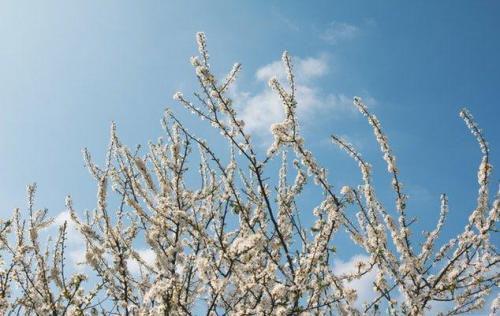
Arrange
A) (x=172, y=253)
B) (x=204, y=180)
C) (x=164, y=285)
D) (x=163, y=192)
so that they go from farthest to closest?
(x=204, y=180), (x=163, y=192), (x=172, y=253), (x=164, y=285)

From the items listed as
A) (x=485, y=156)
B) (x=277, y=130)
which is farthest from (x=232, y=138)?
(x=485, y=156)

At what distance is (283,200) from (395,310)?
5.89 ft

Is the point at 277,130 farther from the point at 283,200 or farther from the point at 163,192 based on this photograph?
the point at 163,192

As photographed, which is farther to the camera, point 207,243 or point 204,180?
point 204,180

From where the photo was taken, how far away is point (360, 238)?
600 cm

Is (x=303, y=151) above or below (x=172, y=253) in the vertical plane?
above

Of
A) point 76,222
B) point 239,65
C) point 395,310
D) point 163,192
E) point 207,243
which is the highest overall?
point 239,65

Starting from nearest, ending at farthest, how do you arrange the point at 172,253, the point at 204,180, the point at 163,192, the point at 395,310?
the point at 395,310 → the point at 172,253 → the point at 163,192 → the point at 204,180

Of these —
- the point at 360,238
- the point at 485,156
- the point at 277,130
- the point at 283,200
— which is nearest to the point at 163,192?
the point at 283,200

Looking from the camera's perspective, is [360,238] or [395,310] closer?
[395,310]

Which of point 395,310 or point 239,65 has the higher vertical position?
point 239,65

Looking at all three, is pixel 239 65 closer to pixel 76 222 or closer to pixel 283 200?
pixel 283 200

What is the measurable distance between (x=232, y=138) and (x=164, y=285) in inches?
66.1

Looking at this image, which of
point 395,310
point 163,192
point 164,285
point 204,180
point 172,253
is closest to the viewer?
point 164,285
